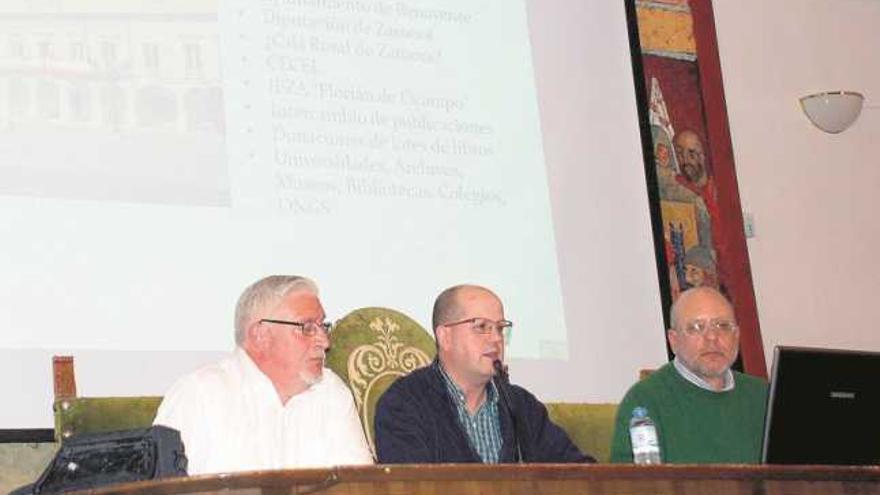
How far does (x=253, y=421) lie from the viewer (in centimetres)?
363

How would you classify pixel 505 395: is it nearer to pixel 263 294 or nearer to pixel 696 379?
pixel 263 294

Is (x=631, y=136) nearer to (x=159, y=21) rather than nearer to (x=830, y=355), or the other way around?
(x=159, y=21)

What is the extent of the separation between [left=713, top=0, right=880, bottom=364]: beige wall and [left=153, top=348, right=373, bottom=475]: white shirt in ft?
9.92

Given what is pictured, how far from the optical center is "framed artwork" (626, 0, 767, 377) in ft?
19.7

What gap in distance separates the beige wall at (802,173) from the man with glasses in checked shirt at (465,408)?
2.33 metres

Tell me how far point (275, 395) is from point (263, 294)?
9.2 inches

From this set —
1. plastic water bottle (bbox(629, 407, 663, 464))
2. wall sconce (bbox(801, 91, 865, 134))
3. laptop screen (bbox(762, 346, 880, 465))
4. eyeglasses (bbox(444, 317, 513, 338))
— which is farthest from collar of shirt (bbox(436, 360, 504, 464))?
wall sconce (bbox(801, 91, 865, 134))

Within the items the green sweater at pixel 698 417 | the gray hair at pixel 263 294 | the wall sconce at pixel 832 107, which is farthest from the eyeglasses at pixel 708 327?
the wall sconce at pixel 832 107

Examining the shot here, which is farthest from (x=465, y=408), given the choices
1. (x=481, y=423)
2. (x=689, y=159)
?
(x=689, y=159)

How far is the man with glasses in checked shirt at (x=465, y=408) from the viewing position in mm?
4023

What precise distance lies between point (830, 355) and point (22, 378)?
2.06 meters

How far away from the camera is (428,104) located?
5.29 metres

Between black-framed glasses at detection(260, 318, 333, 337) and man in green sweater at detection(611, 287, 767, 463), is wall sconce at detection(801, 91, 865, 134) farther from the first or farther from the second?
black-framed glasses at detection(260, 318, 333, 337)

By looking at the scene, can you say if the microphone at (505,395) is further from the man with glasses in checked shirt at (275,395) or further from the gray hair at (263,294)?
the gray hair at (263,294)
